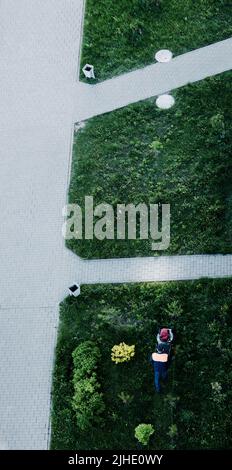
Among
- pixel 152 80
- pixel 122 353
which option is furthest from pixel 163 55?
pixel 122 353

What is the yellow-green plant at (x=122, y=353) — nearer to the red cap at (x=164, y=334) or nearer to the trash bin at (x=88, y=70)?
the red cap at (x=164, y=334)

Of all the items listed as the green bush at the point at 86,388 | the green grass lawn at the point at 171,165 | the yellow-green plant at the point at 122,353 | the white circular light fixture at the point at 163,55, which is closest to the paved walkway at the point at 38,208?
the white circular light fixture at the point at 163,55

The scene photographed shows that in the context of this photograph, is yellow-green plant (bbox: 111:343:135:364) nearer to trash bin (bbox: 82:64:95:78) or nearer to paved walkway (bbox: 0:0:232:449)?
paved walkway (bbox: 0:0:232:449)

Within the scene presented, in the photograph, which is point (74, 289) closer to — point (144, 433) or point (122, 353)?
point (122, 353)

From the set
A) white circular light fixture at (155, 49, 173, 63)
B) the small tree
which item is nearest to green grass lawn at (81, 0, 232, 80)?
white circular light fixture at (155, 49, 173, 63)

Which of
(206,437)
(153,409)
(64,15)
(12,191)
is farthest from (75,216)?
(64,15)

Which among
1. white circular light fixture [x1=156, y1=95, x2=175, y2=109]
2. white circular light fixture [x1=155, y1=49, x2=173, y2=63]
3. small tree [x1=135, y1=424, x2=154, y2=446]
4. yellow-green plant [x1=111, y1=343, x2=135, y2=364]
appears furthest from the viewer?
white circular light fixture [x1=155, y1=49, x2=173, y2=63]
